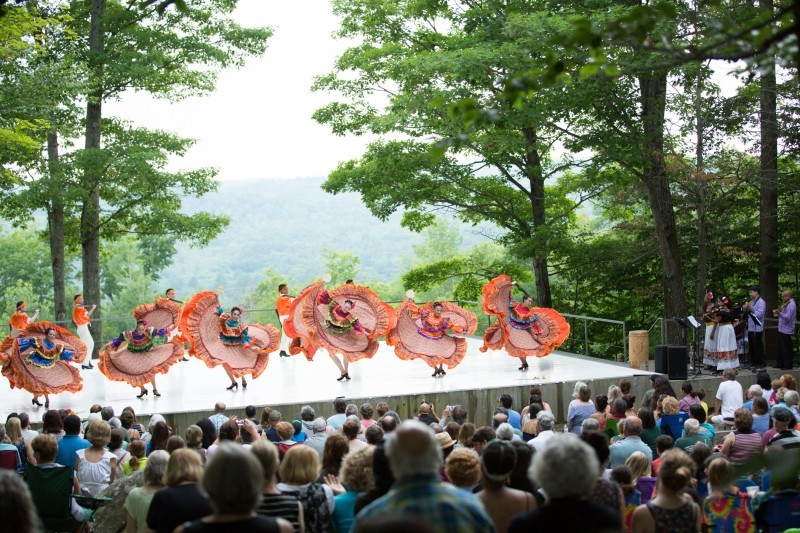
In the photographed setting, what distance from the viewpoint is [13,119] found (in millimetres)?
17172

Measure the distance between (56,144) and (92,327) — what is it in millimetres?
4445

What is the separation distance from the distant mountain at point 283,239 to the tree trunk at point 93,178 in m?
70.6

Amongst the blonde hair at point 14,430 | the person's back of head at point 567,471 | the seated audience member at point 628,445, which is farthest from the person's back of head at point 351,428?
the person's back of head at point 567,471

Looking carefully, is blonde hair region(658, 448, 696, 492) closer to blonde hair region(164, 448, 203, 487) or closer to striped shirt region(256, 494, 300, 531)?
striped shirt region(256, 494, 300, 531)

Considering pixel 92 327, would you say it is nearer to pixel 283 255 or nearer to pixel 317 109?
pixel 317 109

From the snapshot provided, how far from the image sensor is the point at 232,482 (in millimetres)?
3420

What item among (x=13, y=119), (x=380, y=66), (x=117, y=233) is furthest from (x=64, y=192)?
(x=380, y=66)

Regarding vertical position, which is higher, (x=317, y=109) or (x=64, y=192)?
(x=317, y=109)

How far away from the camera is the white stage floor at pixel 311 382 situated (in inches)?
Result: 519

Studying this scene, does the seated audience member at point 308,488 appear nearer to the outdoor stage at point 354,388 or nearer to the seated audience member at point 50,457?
the seated audience member at point 50,457

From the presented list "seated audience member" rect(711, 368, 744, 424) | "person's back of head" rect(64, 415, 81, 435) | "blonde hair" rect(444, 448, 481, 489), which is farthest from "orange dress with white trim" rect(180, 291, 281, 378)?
"blonde hair" rect(444, 448, 481, 489)

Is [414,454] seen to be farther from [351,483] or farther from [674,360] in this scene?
[674,360]

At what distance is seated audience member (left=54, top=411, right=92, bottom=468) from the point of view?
7254 millimetres

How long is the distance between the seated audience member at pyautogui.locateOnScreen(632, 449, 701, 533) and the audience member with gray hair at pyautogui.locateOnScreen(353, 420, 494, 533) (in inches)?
56.1
